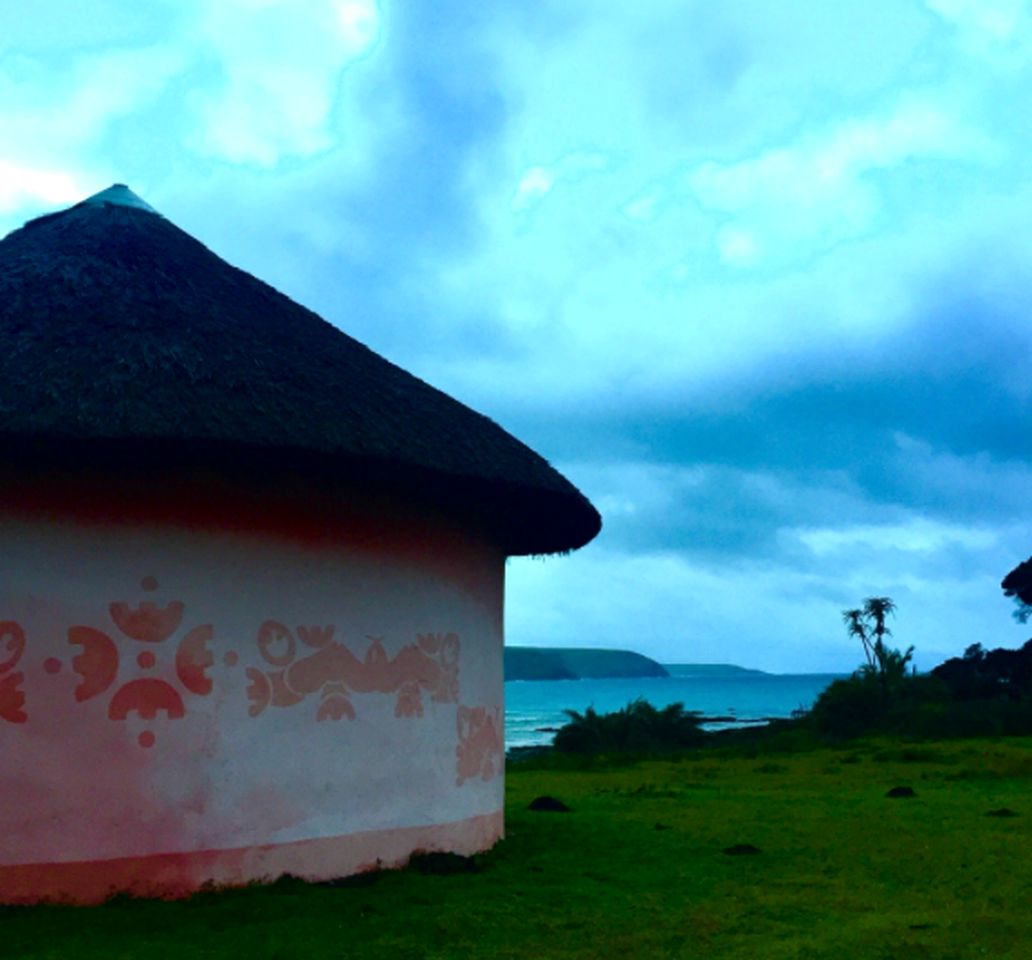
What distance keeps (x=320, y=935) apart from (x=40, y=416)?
3.06m

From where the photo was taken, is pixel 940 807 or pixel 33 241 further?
pixel 940 807

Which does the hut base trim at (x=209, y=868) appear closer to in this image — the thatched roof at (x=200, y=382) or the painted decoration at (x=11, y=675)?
the painted decoration at (x=11, y=675)

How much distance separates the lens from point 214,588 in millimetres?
6664

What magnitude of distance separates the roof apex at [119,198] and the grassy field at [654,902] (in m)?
5.31

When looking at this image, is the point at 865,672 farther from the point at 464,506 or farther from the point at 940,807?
the point at 464,506

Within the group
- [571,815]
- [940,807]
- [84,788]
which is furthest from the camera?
[940,807]

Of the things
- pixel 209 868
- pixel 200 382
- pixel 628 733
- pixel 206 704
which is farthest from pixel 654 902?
pixel 628 733

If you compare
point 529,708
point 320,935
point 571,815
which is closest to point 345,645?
point 320,935

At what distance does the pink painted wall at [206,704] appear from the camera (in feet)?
20.6

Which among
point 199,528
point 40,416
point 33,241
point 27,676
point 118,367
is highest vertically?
point 33,241

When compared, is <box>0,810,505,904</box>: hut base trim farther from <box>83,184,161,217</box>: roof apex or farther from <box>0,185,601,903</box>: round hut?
<box>83,184,161,217</box>: roof apex

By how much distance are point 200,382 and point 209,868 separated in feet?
9.17

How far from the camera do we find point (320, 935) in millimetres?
5766

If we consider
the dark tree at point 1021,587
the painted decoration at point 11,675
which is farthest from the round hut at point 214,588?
the dark tree at point 1021,587
